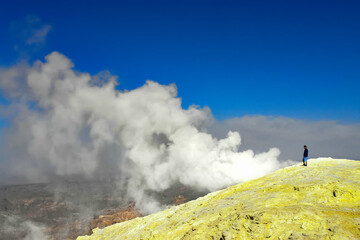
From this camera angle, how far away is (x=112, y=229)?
4112 centimetres

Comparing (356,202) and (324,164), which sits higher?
(324,164)

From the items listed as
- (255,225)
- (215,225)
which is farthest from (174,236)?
(255,225)

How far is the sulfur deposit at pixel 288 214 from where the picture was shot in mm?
19359

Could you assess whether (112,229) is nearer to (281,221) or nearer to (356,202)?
(281,221)

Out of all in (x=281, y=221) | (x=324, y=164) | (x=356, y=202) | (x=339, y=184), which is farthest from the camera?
(x=324, y=164)

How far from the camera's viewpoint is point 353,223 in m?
18.9

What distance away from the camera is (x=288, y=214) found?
2133 centimetres

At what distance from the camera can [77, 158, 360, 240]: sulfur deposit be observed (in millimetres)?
19359

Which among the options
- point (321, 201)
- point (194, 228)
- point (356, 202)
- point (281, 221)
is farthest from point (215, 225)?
point (356, 202)

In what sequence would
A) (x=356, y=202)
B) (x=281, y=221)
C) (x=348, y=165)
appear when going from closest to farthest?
1. (x=281, y=221)
2. (x=356, y=202)
3. (x=348, y=165)

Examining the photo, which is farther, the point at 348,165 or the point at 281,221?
the point at 348,165

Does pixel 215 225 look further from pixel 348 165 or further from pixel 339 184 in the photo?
pixel 348 165

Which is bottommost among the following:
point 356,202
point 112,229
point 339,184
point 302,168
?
point 112,229

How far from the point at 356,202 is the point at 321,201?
301cm
